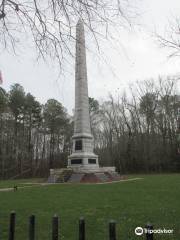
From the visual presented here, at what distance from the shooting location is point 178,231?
6715 mm

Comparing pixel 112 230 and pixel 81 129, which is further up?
pixel 81 129

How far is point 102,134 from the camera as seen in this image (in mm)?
57688

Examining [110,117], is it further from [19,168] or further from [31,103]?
[19,168]

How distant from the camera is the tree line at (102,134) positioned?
48656 millimetres

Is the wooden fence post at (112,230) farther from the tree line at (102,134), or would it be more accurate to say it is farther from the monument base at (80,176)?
the tree line at (102,134)

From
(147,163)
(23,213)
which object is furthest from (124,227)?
(147,163)

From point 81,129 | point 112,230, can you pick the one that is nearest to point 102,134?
point 81,129

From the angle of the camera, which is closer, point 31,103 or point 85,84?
point 85,84

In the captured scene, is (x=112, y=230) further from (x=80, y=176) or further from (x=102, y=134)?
(x=102, y=134)

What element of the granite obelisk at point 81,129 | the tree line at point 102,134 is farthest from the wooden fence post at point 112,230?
the tree line at point 102,134

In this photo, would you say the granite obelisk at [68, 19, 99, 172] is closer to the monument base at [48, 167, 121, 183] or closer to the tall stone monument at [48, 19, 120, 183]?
the tall stone monument at [48, 19, 120, 183]

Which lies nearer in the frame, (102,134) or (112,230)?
(112,230)

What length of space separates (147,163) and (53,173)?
20.9m

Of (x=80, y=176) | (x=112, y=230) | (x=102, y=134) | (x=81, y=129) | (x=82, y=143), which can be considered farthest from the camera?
(x=102, y=134)
